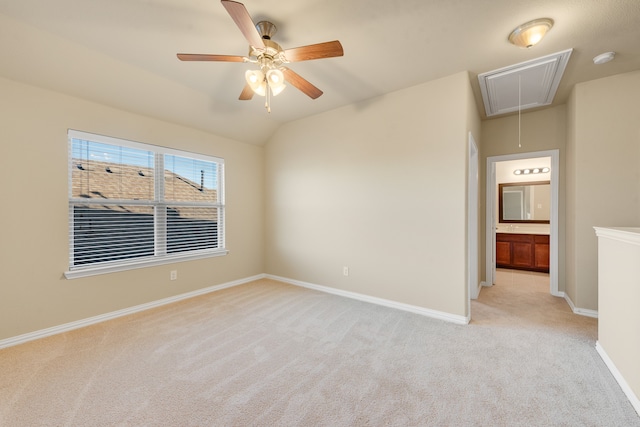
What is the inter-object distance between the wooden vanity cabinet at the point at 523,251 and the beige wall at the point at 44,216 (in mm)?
6177

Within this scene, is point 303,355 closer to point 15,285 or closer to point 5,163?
point 15,285

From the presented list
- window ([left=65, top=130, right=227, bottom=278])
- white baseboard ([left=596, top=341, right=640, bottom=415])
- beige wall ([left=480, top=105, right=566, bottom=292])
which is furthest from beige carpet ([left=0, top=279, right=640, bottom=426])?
beige wall ([left=480, top=105, right=566, bottom=292])

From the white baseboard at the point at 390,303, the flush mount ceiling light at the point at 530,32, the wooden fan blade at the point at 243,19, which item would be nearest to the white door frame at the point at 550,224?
the white baseboard at the point at 390,303

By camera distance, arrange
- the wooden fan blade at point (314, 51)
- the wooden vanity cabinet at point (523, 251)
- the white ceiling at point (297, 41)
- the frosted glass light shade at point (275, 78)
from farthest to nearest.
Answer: the wooden vanity cabinet at point (523, 251), the frosted glass light shade at point (275, 78), the white ceiling at point (297, 41), the wooden fan blade at point (314, 51)

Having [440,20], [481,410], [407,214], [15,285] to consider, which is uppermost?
[440,20]

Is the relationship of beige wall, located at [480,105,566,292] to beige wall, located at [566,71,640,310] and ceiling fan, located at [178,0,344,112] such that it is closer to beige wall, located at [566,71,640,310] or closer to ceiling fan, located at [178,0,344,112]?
beige wall, located at [566,71,640,310]

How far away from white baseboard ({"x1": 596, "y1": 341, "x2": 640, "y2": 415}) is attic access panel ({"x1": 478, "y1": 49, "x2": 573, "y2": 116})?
2589 mm

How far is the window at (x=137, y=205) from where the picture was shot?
9.01 ft

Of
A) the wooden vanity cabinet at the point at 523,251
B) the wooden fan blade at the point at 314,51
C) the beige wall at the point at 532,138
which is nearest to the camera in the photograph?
the wooden fan blade at the point at 314,51

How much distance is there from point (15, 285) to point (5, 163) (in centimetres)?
110

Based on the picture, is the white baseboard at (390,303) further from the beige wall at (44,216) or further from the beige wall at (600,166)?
the beige wall at (44,216)

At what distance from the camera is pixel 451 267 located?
280 centimetres

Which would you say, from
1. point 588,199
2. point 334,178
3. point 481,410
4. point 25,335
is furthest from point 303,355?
point 588,199

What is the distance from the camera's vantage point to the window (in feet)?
9.01
